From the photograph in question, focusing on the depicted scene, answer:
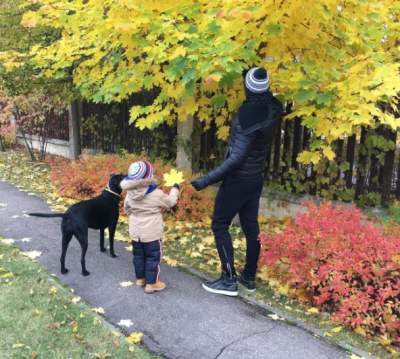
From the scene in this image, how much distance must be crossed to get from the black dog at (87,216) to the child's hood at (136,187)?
0.70m

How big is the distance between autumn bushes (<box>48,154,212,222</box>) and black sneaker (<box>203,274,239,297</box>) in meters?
2.38

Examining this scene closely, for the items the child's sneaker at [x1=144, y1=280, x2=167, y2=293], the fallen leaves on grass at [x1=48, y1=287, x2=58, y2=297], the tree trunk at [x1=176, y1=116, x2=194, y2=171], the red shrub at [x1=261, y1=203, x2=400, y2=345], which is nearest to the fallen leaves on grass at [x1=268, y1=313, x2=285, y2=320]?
the red shrub at [x1=261, y1=203, x2=400, y2=345]

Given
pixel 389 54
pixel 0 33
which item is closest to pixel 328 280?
pixel 389 54

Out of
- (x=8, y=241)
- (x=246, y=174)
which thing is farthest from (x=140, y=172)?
(x=8, y=241)

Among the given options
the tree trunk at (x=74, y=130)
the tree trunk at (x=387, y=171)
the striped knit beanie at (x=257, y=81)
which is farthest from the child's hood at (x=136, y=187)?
the tree trunk at (x=74, y=130)

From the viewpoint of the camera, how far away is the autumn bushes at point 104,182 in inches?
269

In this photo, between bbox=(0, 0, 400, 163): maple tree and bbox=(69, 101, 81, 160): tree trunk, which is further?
bbox=(69, 101, 81, 160): tree trunk

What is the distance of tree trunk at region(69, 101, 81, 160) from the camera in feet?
37.8

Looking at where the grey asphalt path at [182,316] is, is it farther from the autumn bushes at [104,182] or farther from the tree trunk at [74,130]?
the tree trunk at [74,130]

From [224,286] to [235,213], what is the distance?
2.49 ft

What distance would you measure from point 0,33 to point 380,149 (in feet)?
25.5

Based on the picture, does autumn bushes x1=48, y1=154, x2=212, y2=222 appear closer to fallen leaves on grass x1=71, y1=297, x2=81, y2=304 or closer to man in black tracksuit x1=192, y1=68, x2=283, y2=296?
man in black tracksuit x1=192, y1=68, x2=283, y2=296

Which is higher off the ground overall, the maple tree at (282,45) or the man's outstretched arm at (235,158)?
the maple tree at (282,45)

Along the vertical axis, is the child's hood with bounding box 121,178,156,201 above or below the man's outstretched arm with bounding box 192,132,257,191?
below
